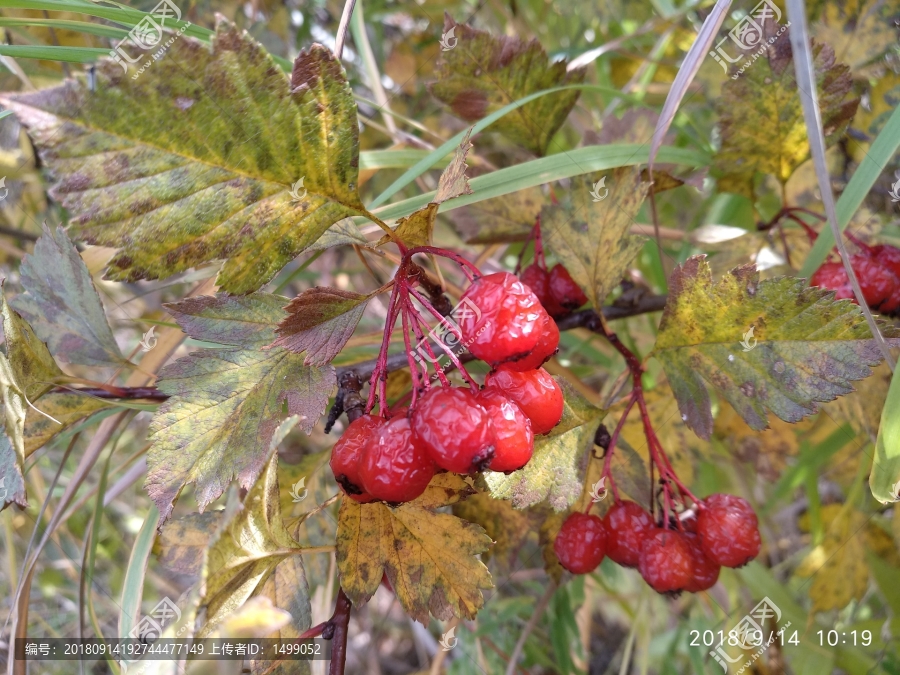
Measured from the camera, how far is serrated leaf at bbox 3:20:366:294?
694 millimetres

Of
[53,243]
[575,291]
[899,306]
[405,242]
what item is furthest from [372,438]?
[899,306]

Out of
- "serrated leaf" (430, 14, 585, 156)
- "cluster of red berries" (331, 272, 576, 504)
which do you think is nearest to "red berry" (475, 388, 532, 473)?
"cluster of red berries" (331, 272, 576, 504)

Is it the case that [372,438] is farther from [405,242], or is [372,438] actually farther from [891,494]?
[891,494]

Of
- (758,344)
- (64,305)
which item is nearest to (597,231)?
(758,344)

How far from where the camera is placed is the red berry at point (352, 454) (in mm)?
758

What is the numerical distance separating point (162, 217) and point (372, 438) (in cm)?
37

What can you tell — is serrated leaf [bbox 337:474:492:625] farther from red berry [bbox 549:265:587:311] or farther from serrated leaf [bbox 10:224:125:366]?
serrated leaf [bbox 10:224:125:366]

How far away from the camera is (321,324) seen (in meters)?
0.83

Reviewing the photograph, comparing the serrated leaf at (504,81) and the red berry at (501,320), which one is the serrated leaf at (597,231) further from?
the red berry at (501,320)

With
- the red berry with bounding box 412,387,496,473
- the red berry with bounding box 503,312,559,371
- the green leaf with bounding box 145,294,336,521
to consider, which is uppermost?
the red berry with bounding box 503,312,559,371

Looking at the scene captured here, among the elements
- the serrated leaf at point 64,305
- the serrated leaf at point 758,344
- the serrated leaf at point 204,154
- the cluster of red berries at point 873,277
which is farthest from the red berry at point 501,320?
the serrated leaf at point 64,305

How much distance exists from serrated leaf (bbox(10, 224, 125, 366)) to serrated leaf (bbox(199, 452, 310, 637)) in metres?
0.58

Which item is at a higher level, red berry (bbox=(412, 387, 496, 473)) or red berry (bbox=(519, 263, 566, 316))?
red berry (bbox=(412, 387, 496, 473))

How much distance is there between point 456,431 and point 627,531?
0.52 m
